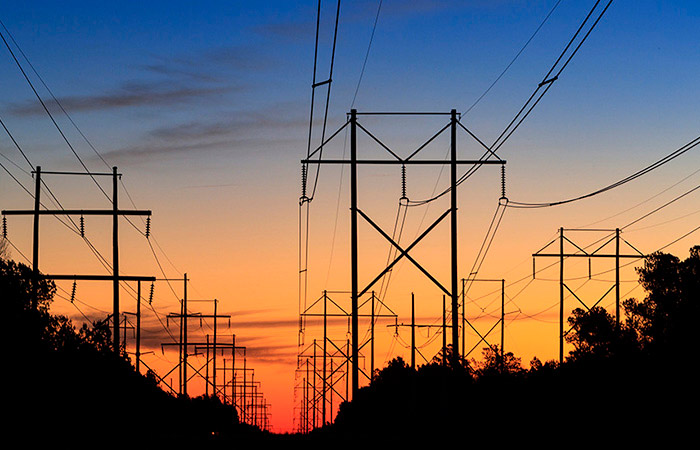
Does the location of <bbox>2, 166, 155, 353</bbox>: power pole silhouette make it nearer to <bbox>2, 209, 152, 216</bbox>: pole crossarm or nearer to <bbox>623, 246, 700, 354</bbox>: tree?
<bbox>2, 209, 152, 216</bbox>: pole crossarm

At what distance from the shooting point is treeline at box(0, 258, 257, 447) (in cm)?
4450

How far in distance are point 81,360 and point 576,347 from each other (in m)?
54.8

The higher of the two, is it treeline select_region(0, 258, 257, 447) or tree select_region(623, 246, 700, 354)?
tree select_region(623, 246, 700, 354)

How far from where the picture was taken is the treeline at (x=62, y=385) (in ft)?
146

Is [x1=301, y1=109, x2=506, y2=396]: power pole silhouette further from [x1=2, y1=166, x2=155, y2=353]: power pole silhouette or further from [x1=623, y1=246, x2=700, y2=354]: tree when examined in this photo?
[x1=623, y1=246, x2=700, y2=354]: tree

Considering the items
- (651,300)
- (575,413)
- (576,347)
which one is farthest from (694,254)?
(575,413)

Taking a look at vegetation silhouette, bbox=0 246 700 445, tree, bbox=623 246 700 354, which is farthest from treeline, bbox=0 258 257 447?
tree, bbox=623 246 700 354

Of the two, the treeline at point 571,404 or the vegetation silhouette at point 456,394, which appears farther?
the vegetation silhouette at point 456,394

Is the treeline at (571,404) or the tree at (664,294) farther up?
the tree at (664,294)

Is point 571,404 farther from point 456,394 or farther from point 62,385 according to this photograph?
point 62,385

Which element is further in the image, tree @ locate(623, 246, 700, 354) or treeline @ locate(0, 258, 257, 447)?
tree @ locate(623, 246, 700, 354)

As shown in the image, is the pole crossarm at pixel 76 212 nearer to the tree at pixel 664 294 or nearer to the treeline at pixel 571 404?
the treeline at pixel 571 404

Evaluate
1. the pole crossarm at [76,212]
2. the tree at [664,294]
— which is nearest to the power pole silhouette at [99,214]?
the pole crossarm at [76,212]

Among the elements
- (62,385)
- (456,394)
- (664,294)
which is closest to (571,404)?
(456,394)
